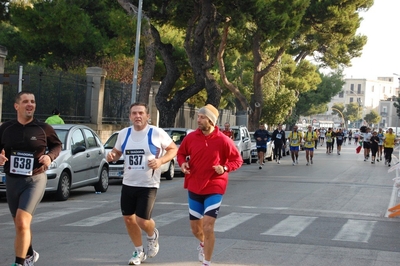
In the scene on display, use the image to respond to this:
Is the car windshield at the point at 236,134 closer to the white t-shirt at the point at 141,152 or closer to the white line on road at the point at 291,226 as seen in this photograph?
the white line on road at the point at 291,226

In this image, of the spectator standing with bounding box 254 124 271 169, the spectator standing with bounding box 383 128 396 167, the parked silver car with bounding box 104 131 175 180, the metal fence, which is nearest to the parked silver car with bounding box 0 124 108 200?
the parked silver car with bounding box 104 131 175 180

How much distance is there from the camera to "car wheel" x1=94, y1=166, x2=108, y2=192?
1712 centimetres

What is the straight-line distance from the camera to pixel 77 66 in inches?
1638

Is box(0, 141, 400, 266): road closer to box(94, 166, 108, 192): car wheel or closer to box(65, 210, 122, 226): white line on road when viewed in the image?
box(65, 210, 122, 226): white line on road

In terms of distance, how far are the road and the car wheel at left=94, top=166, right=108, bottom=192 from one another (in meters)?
0.22

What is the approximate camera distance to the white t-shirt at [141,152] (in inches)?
311

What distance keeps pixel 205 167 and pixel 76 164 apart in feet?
27.3

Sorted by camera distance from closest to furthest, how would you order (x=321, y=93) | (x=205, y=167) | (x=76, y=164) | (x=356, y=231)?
(x=205, y=167) < (x=356, y=231) < (x=76, y=164) < (x=321, y=93)

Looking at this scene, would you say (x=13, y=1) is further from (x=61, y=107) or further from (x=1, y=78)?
(x=1, y=78)

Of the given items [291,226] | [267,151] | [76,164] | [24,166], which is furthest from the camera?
[267,151]

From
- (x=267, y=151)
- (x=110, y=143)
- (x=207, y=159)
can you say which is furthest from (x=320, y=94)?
(x=207, y=159)

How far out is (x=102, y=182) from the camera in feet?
56.6

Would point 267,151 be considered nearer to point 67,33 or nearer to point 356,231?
point 67,33

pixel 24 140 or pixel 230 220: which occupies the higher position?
pixel 24 140
